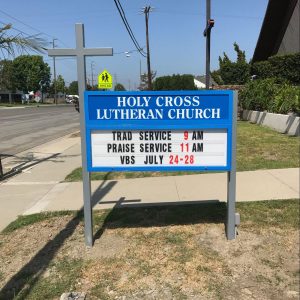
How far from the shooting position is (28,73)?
94.6 meters

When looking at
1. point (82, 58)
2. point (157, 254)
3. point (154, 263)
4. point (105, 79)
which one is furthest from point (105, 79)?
point (154, 263)

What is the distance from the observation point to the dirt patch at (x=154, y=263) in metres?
3.68

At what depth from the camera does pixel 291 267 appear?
394cm

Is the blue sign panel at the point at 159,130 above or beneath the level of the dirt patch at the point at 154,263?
above

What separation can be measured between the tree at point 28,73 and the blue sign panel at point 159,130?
92.7 meters

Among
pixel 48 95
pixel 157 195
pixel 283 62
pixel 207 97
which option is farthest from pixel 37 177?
pixel 48 95

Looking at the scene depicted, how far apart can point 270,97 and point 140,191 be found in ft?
38.6

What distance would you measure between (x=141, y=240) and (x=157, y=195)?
1818 mm

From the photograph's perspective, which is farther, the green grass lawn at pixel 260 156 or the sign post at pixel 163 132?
the green grass lawn at pixel 260 156

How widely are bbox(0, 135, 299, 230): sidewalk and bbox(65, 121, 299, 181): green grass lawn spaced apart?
1.33 ft

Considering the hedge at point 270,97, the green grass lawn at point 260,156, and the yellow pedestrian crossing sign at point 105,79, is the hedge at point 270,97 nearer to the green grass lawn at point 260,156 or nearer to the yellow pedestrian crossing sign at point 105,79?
the green grass lawn at point 260,156

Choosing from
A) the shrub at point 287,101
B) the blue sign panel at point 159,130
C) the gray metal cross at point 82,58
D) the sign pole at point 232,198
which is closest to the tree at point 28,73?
the shrub at point 287,101

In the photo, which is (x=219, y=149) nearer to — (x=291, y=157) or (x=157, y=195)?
(x=157, y=195)

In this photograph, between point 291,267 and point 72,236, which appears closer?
point 291,267
